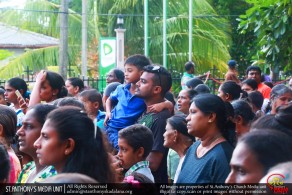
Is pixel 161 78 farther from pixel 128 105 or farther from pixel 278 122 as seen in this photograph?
pixel 278 122

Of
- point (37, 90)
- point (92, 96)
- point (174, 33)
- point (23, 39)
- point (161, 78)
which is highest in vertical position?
point (161, 78)

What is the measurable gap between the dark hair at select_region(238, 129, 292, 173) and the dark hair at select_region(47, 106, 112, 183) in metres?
0.99

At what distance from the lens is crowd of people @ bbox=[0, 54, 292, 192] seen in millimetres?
3277

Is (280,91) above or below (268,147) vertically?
below

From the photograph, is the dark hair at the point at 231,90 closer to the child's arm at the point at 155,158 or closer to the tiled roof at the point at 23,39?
the child's arm at the point at 155,158

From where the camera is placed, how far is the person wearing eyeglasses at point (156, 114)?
597 cm

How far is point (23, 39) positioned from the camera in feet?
106

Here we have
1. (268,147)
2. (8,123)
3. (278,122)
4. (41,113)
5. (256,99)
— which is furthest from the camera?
(256,99)

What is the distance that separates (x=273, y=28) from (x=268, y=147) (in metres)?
5.93

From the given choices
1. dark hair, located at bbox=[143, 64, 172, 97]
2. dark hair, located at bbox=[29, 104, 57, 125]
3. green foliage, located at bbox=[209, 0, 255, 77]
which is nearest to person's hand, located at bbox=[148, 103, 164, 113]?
dark hair, located at bbox=[143, 64, 172, 97]

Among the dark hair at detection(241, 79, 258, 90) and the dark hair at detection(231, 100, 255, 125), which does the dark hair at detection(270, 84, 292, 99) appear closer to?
the dark hair at detection(231, 100, 255, 125)

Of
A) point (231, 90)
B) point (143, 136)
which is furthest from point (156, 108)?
point (231, 90)

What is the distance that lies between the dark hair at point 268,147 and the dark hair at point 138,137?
7.47 feet

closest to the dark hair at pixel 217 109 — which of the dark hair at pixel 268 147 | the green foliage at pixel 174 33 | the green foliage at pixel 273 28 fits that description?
the dark hair at pixel 268 147
